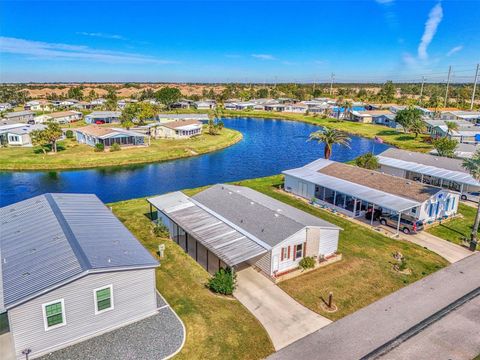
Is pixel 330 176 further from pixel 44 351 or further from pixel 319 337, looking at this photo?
pixel 44 351

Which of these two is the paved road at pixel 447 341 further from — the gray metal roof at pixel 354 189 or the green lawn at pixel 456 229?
the gray metal roof at pixel 354 189

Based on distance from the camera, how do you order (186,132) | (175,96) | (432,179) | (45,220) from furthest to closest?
(175,96), (186,132), (432,179), (45,220)

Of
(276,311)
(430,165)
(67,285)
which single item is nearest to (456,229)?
(430,165)

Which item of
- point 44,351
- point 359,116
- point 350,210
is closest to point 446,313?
point 350,210

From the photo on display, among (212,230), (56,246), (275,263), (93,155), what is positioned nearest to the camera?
(56,246)

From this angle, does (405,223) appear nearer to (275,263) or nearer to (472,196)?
(472,196)

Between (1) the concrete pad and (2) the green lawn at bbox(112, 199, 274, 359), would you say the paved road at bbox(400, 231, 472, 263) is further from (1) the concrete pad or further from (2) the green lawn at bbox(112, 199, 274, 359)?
(1) the concrete pad
